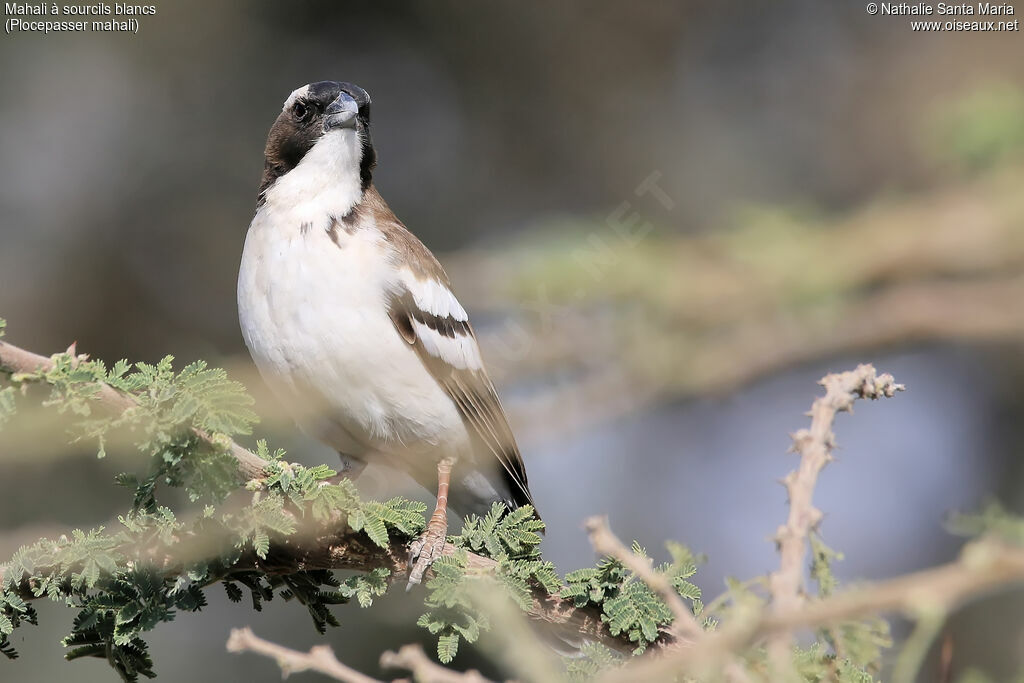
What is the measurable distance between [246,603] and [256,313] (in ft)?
14.2

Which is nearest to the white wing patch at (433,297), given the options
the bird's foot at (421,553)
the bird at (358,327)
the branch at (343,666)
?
the bird at (358,327)

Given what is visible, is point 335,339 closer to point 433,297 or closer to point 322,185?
point 433,297

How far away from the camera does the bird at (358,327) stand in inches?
176

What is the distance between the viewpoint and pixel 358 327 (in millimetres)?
4520

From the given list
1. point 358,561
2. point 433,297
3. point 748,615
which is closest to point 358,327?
point 433,297

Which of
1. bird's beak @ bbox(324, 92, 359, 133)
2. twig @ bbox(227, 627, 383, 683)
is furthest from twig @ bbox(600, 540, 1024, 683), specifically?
bird's beak @ bbox(324, 92, 359, 133)

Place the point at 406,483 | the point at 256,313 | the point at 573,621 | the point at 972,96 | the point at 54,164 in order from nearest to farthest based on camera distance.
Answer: the point at 972,96
the point at 573,621
the point at 256,313
the point at 406,483
the point at 54,164

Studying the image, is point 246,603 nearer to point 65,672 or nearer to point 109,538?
point 65,672

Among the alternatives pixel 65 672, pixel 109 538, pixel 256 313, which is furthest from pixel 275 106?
pixel 109 538

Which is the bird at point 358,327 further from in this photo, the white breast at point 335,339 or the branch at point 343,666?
the branch at point 343,666

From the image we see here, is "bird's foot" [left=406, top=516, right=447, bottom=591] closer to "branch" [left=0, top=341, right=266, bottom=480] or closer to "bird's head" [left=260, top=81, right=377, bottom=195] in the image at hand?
"branch" [left=0, top=341, right=266, bottom=480]

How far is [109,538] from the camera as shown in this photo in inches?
116

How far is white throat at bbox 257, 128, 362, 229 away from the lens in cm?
480

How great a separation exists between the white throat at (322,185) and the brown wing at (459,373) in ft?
1.73
